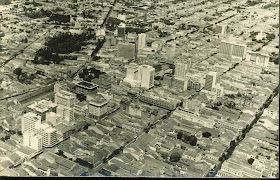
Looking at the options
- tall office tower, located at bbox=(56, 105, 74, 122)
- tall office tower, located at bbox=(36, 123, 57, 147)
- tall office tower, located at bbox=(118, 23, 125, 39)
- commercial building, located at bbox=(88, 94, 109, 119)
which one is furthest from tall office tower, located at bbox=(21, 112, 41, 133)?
tall office tower, located at bbox=(118, 23, 125, 39)

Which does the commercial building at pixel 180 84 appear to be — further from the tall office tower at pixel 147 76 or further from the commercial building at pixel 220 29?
the commercial building at pixel 220 29

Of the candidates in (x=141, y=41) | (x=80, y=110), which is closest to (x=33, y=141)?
(x=80, y=110)

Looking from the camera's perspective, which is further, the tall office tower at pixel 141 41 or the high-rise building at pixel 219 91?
the tall office tower at pixel 141 41

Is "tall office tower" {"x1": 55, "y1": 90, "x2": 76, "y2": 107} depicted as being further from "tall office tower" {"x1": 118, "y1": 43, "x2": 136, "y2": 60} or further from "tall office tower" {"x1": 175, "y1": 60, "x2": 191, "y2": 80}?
"tall office tower" {"x1": 175, "y1": 60, "x2": 191, "y2": 80}

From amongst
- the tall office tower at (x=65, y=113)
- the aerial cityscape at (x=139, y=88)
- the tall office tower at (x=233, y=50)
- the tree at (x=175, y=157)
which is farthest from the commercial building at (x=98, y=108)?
the tall office tower at (x=233, y=50)

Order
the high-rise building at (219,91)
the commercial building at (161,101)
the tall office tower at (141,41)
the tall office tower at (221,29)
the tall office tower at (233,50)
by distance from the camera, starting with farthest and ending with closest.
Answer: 1. the tall office tower at (221,29)
2. the tall office tower at (233,50)
3. the tall office tower at (141,41)
4. the high-rise building at (219,91)
5. the commercial building at (161,101)

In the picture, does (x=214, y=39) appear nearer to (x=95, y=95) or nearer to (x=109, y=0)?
(x=109, y=0)

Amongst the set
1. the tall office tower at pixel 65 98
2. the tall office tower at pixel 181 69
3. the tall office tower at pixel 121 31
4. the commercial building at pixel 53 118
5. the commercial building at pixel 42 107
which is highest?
the tall office tower at pixel 121 31
